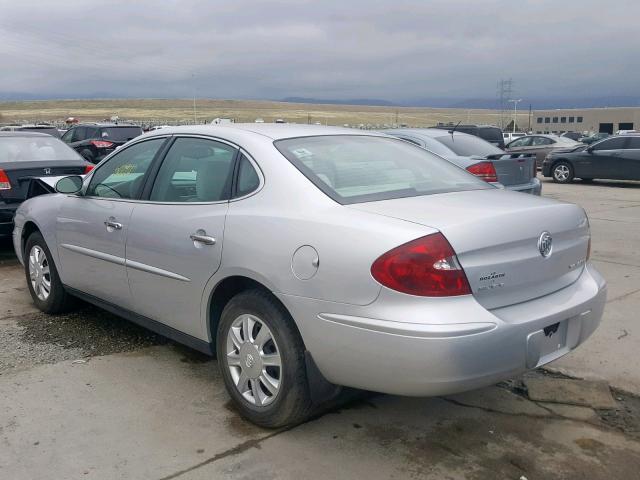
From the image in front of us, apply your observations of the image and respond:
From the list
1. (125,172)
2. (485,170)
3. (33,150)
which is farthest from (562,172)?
(125,172)

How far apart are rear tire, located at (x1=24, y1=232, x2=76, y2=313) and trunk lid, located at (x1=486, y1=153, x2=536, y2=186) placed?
18.3 feet

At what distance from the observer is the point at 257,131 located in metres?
4.04

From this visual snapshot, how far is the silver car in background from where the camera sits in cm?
852

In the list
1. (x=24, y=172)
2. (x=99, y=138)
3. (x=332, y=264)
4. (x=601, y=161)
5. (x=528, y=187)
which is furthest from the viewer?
(x=99, y=138)

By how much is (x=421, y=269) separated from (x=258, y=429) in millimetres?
1354

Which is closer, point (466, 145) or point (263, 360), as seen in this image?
point (263, 360)

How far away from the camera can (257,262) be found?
3.36 meters

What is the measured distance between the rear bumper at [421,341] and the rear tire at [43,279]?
288cm

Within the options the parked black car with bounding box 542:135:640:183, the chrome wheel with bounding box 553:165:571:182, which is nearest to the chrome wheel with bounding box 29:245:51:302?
the parked black car with bounding box 542:135:640:183

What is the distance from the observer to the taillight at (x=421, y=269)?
2.91m

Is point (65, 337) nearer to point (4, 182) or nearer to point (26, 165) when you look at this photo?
point (4, 182)

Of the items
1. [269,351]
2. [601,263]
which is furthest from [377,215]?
[601,263]

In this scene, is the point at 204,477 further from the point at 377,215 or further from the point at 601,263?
the point at 601,263

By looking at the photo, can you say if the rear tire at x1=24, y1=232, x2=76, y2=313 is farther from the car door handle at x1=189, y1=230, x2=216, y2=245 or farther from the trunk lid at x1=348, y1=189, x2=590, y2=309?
the trunk lid at x1=348, y1=189, x2=590, y2=309
